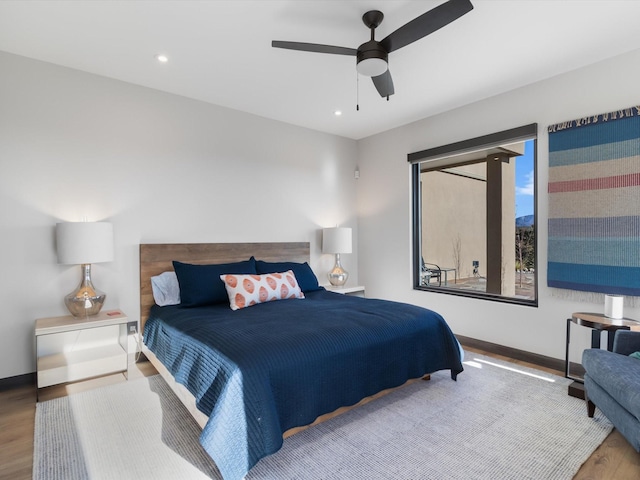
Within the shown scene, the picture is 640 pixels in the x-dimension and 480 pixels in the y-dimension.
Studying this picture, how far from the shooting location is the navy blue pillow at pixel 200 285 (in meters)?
3.10

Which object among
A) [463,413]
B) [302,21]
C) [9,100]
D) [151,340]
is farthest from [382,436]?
[9,100]

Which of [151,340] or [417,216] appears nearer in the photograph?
[151,340]

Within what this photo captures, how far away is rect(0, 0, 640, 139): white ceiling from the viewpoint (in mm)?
2232

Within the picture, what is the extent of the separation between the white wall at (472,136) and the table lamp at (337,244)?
56 cm

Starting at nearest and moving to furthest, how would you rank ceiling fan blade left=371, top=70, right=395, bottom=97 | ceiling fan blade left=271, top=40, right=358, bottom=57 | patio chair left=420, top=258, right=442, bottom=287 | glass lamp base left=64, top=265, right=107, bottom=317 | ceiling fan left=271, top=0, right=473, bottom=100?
1. ceiling fan left=271, top=0, right=473, bottom=100
2. ceiling fan blade left=271, top=40, right=358, bottom=57
3. ceiling fan blade left=371, top=70, right=395, bottom=97
4. glass lamp base left=64, top=265, right=107, bottom=317
5. patio chair left=420, top=258, right=442, bottom=287

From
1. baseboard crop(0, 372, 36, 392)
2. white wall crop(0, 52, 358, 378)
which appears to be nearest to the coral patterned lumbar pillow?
white wall crop(0, 52, 358, 378)

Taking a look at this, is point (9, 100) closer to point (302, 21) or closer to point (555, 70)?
point (302, 21)

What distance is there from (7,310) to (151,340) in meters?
1.09

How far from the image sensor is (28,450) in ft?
6.35

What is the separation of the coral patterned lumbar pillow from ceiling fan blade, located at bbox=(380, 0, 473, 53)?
7.08ft

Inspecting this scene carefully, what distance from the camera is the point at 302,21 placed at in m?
2.36

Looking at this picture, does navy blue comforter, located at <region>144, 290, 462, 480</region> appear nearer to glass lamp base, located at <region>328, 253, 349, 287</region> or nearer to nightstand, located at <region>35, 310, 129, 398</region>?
nightstand, located at <region>35, 310, 129, 398</region>

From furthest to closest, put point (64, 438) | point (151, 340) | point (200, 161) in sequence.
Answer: point (200, 161), point (151, 340), point (64, 438)

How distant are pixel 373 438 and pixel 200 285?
1946 mm
